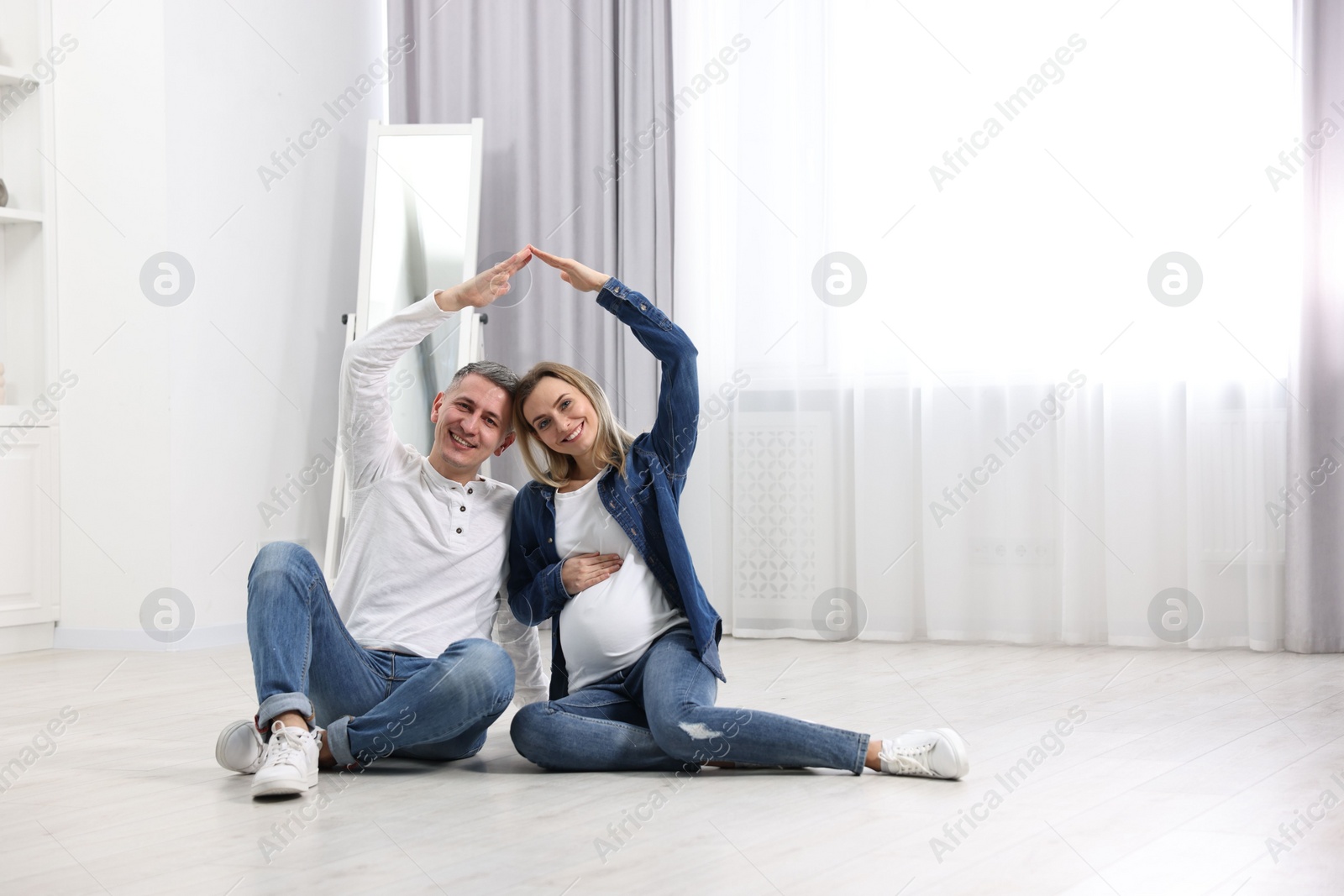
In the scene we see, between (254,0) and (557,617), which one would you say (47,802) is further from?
(254,0)

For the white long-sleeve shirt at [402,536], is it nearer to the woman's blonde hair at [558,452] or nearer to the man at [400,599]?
the man at [400,599]

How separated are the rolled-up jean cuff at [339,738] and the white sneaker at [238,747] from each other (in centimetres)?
10

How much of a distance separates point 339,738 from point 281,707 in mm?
184

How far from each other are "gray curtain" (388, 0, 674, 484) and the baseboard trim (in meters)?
0.98

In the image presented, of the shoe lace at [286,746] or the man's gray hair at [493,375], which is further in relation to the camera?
the man's gray hair at [493,375]

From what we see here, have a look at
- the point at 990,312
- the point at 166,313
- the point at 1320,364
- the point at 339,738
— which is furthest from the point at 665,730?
the point at 166,313

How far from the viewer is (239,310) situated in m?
3.62

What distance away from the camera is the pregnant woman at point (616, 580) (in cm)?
171

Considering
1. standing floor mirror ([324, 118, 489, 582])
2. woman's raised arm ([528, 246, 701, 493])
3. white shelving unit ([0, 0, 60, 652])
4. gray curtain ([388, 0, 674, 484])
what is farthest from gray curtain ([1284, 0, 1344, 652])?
white shelving unit ([0, 0, 60, 652])

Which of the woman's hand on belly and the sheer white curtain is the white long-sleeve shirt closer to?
the woman's hand on belly

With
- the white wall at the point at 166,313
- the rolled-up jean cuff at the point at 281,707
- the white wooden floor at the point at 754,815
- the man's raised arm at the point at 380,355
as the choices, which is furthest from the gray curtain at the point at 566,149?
the rolled-up jean cuff at the point at 281,707

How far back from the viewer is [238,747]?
172 centimetres

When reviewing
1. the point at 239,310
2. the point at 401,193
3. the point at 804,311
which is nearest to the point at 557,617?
the point at 804,311

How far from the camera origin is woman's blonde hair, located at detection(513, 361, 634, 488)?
184 centimetres
